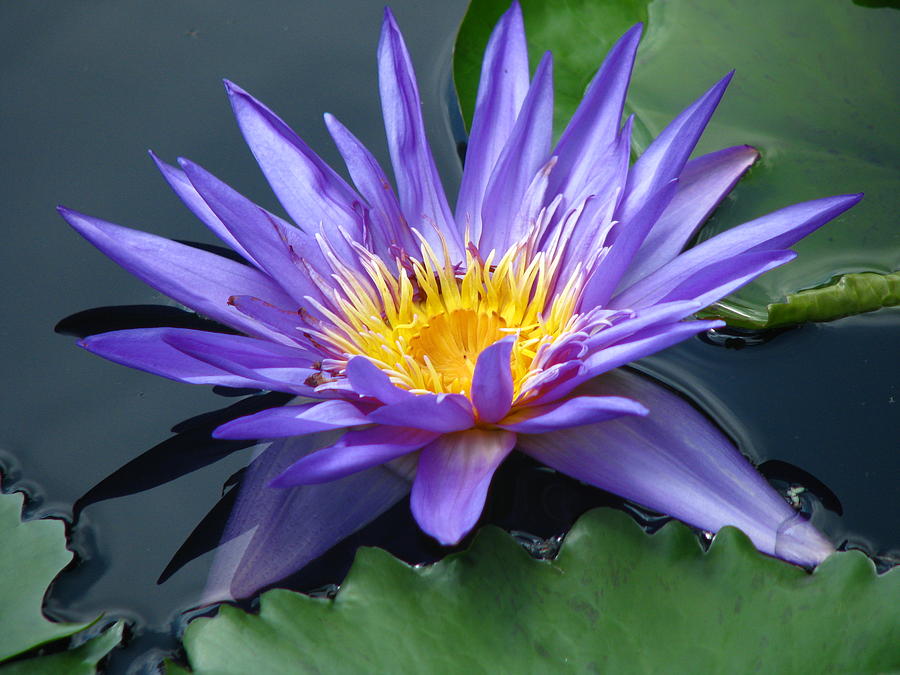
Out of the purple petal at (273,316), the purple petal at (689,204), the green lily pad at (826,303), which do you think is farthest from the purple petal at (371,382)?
the green lily pad at (826,303)

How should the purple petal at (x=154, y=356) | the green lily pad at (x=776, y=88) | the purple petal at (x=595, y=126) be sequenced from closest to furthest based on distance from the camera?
the purple petal at (x=154, y=356) < the purple petal at (x=595, y=126) < the green lily pad at (x=776, y=88)

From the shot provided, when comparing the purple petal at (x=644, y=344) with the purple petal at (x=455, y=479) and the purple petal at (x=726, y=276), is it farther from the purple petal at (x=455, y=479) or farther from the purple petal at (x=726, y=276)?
the purple petal at (x=455, y=479)

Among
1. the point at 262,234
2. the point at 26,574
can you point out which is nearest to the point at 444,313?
the point at 262,234

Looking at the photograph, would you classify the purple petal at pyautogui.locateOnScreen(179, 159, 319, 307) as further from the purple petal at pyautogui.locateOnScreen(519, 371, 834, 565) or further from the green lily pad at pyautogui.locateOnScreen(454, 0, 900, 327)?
the green lily pad at pyautogui.locateOnScreen(454, 0, 900, 327)

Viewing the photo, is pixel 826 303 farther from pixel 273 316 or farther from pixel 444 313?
pixel 273 316

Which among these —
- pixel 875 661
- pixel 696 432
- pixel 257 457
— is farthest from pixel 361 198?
pixel 875 661

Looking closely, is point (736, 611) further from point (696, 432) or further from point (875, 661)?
point (696, 432)
